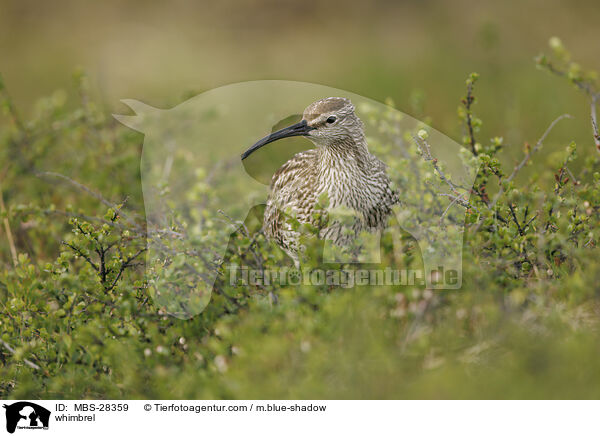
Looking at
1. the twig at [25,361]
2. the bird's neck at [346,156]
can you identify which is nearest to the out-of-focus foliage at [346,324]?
the twig at [25,361]

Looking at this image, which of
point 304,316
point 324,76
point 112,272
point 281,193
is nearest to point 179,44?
point 324,76

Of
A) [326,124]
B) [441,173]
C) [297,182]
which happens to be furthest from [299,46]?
[441,173]

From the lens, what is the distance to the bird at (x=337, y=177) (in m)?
5.30

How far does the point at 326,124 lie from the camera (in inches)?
208

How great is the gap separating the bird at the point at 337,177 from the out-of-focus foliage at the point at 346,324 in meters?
0.38

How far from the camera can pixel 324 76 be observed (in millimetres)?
12398

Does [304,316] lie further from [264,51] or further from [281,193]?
[264,51]

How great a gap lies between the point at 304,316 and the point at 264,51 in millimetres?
10569

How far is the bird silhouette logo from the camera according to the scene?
4620 millimetres
